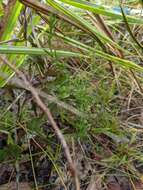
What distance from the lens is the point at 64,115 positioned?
115 centimetres

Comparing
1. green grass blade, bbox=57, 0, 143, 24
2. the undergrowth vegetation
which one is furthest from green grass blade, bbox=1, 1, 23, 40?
green grass blade, bbox=57, 0, 143, 24

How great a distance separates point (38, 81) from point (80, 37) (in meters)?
0.42

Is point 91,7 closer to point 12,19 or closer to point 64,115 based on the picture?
point 12,19

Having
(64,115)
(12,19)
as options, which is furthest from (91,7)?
(64,115)

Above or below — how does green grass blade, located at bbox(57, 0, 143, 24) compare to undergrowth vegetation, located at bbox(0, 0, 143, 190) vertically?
above

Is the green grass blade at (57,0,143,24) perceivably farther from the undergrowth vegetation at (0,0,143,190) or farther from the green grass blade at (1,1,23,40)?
the green grass blade at (1,1,23,40)

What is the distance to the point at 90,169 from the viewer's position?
1126mm

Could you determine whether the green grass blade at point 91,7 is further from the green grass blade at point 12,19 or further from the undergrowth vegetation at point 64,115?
the green grass blade at point 12,19

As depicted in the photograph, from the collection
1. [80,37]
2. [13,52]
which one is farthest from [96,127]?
[80,37]

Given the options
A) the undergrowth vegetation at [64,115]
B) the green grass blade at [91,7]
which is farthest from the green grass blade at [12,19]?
the green grass blade at [91,7]

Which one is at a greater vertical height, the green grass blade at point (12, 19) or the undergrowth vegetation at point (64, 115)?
the green grass blade at point (12, 19)

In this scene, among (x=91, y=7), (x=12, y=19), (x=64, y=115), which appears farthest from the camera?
(x=64, y=115)

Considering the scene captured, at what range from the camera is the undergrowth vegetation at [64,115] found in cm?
101

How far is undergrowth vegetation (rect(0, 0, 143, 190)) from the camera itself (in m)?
1.01
